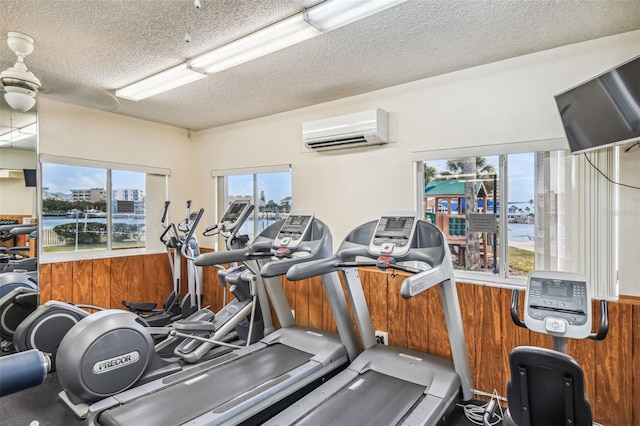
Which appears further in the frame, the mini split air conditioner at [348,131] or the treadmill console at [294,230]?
the mini split air conditioner at [348,131]

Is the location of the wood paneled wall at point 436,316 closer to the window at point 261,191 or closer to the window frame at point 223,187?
the window frame at point 223,187

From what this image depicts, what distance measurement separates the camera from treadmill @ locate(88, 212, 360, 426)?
91.0 inches

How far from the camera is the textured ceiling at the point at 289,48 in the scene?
83.1 inches

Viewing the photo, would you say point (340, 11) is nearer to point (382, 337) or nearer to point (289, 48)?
point (289, 48)

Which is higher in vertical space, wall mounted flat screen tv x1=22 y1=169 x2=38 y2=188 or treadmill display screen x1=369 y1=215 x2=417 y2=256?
wall mounted flat screen tv x1=22 y1=169 x2=38 y2=188

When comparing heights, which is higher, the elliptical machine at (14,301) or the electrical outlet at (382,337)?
the elliptical machine at (14,301)

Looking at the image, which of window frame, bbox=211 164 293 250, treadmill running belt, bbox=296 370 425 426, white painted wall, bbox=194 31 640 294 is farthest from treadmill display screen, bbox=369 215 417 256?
window frame, bbox=211 164 293 250

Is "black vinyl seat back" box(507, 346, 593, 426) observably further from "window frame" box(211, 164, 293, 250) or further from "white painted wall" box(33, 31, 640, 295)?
"window frame" box(211, 164, 293, 250)

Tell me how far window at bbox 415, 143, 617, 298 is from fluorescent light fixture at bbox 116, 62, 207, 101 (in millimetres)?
2176

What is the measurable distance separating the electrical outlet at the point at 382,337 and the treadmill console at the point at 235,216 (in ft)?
5.73

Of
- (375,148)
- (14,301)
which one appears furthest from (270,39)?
(14,301)

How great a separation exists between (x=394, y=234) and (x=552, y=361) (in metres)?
1.24

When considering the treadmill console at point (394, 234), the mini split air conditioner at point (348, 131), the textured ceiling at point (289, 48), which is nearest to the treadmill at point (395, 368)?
the treadmill console at point (394, 234)

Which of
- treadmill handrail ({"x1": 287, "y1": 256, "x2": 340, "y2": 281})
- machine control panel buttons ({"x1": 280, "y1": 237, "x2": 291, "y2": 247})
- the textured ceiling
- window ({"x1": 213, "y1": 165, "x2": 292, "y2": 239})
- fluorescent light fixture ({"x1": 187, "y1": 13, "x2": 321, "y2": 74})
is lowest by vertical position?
treadmill handrail ({"x1": 287, "y1": 256, "x2": 340, "y2": 281})
